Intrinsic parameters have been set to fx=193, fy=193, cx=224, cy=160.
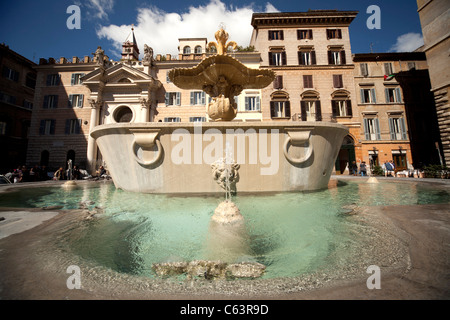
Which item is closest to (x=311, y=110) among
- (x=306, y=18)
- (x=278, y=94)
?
(x=278, y=94)

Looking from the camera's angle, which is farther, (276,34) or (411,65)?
(276,34)

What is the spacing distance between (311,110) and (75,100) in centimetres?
2853

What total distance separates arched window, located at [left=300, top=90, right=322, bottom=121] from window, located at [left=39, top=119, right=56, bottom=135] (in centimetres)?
2972

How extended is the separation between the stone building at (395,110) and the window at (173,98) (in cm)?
2072

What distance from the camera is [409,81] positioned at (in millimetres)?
22797

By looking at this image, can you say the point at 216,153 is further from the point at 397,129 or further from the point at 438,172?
the point at 397,129

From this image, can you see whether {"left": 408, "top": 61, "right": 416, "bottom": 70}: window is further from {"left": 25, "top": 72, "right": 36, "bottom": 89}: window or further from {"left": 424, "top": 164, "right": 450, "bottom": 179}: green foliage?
{"left": 25, "top": 72, "right": 36, "bottom": 89}: window

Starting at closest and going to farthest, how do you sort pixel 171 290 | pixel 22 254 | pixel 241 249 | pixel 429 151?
pixel 171 290, pixel 22 254, pixel 241 249, pixel 429 151

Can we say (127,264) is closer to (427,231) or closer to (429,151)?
(427,231)

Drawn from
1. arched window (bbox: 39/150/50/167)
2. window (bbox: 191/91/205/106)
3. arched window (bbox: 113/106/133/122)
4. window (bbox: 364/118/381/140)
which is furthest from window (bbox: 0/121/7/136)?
window (bbox: 364/118/381/140)

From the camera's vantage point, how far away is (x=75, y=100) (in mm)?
23891

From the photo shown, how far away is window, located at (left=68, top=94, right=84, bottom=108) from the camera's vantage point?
23734mm

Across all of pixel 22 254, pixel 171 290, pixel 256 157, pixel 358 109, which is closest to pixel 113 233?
pixel 22 254

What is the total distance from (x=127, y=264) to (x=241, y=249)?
0.92m
